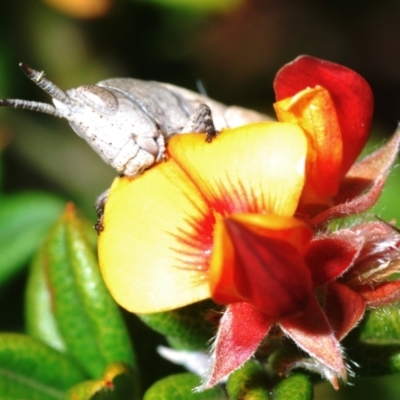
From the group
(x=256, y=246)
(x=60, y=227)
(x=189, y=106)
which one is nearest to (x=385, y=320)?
(x=256, y=246)

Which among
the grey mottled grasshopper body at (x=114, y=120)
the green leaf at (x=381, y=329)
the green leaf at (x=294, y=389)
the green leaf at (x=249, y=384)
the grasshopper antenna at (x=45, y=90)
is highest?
the grasshopper antenna at (x=45, y=90)

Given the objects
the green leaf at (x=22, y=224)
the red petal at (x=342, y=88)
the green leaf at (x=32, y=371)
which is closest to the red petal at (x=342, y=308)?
the red petal at (x=342, y=88)

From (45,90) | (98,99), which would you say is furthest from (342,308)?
(45,90)

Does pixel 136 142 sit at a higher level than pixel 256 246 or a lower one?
higher

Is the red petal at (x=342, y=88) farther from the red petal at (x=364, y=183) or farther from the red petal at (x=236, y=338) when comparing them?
the red petal at (x=236, y=338)

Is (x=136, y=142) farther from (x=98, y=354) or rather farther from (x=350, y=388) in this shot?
(x=350, y=388)

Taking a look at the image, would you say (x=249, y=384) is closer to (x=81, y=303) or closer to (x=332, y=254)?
(x=332, y=254)
